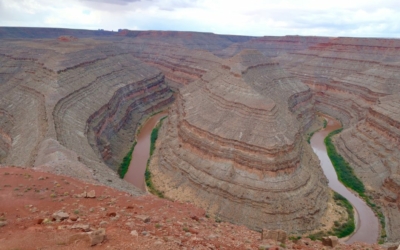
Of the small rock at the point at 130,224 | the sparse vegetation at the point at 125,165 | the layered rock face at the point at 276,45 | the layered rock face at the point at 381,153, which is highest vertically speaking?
the layered rock face at the point at 276,45

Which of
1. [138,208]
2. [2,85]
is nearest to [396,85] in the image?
[138,208]

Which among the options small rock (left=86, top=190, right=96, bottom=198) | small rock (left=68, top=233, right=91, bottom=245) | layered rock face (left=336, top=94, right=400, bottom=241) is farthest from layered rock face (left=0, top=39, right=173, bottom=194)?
layered rock face (left=336, top=94, right=400, bottom=241)

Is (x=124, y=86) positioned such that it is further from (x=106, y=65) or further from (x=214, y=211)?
(x=214, y=211)

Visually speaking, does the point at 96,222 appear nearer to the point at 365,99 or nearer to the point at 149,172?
the point at 149,172

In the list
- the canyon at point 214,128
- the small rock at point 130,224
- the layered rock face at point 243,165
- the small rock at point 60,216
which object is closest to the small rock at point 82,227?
the small rock at point 60,216

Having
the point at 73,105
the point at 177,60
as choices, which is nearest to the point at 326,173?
the point at 73,105

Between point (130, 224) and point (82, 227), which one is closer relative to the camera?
point (82, 227)

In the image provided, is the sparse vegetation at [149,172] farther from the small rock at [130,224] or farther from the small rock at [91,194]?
the small rock at [130,224]
